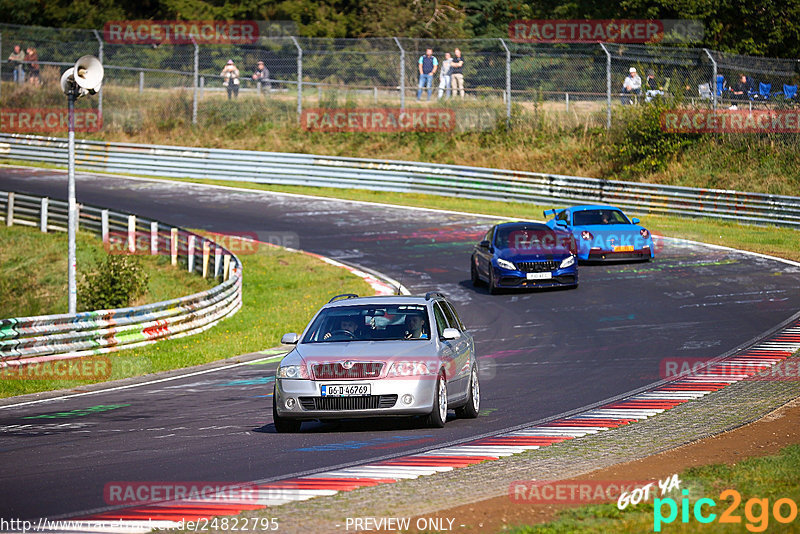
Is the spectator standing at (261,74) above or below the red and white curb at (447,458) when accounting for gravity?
above

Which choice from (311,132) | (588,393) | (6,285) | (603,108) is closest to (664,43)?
(603,108)

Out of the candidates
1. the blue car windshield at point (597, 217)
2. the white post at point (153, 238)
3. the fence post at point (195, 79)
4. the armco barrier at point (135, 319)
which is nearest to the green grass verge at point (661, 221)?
the blue car windshield at point (597, 217)

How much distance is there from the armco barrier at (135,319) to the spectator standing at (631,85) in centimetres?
1791

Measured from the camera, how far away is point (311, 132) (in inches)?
1893

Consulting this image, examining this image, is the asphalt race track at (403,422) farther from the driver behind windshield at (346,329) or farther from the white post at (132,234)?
the white post at (132,234)

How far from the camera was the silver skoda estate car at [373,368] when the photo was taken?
35.8 ft

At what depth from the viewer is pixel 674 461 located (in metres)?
9.12

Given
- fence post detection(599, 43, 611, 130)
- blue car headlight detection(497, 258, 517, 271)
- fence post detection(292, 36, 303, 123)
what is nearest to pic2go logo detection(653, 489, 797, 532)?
blue car headlight detection(497, 258, 517, 271)

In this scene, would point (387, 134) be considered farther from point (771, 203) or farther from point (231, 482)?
point (231, 482)

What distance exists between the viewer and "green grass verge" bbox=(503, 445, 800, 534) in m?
6.79

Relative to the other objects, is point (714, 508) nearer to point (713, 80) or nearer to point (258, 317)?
point (258, 317)

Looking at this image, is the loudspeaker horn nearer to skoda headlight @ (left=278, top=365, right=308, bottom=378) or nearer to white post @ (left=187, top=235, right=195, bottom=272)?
skoda headlight @ (left=278, top=365, right=308, bottom=378)

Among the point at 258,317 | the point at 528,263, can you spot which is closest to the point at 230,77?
the point at 258,317

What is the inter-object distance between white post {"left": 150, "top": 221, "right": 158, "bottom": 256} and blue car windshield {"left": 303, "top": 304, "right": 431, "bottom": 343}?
18.4 meters
